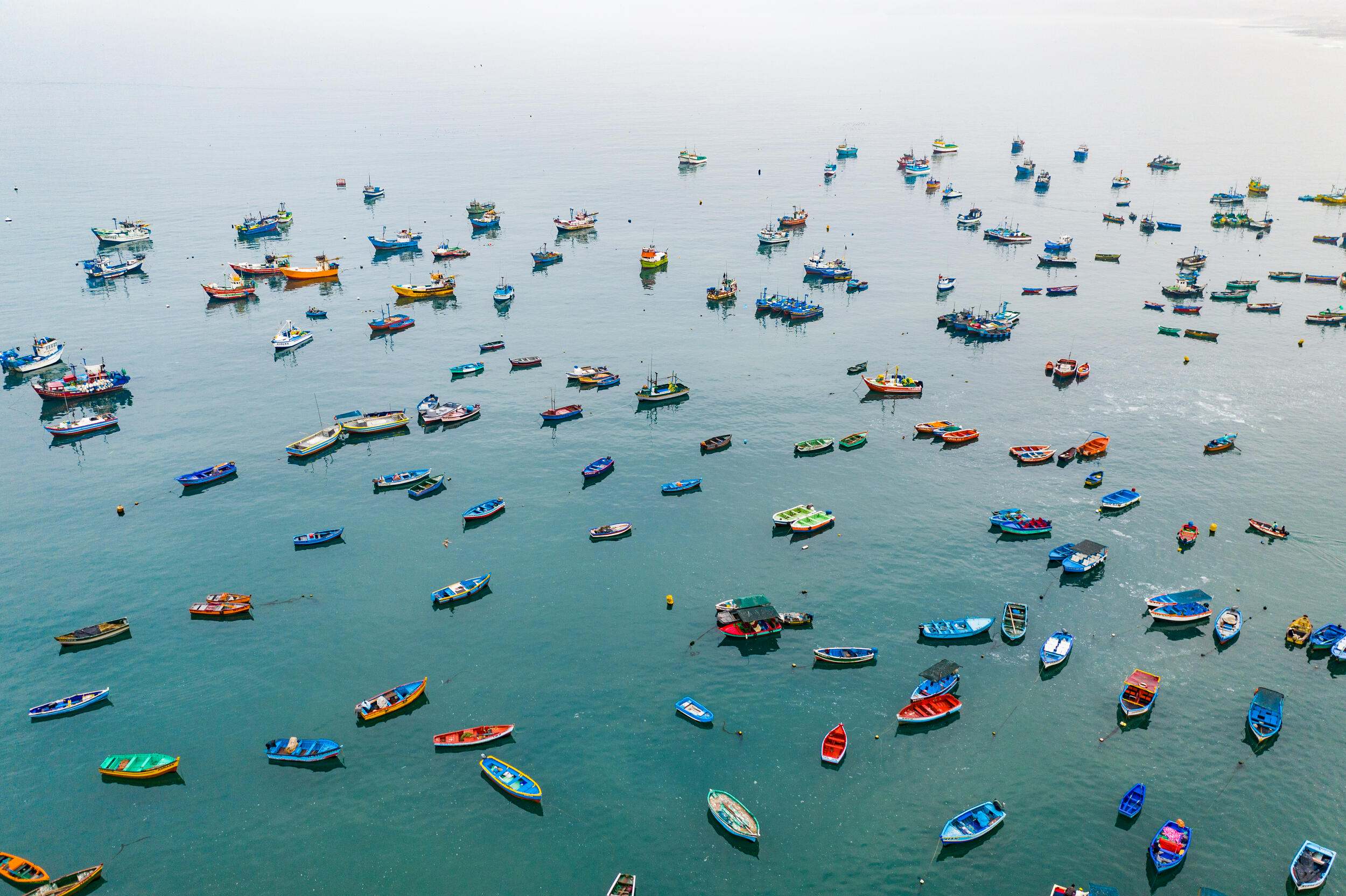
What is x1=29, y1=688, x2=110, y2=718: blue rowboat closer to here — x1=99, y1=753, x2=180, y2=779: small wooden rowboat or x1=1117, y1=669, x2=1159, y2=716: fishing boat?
x1=99, y1=753, x2=180, y2=779: small wooden rowboat

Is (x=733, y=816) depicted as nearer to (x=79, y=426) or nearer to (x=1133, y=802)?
(x=1133, y=802)

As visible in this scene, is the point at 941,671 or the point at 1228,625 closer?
the point at 941,671

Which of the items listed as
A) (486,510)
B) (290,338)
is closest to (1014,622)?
(486,510)

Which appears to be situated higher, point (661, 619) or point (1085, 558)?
point (661, 619)

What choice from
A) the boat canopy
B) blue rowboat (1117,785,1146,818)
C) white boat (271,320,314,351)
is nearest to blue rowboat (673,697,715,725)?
the boat canopy

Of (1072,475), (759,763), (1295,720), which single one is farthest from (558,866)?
(1072,475)

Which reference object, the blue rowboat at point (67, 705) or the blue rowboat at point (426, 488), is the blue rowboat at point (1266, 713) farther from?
the blue rowboat at point (67, 705)
